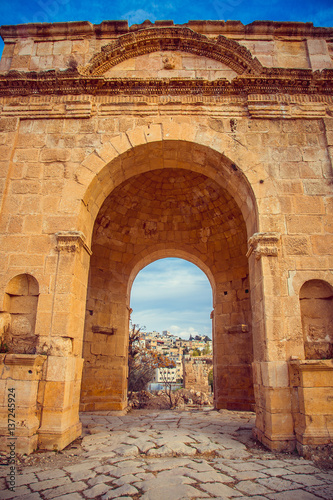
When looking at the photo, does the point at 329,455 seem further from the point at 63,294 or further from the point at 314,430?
the point at 63,294

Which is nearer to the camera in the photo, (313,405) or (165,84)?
(313,405)

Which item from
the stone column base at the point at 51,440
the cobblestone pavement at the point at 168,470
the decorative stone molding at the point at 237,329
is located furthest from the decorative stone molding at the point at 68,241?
the decorative stone molding at the point at 237,329

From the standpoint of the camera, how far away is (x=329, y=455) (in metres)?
3.67

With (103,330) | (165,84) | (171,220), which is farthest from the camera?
(171,220)

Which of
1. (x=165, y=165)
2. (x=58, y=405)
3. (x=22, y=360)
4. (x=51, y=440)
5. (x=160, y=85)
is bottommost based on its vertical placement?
(x=51, y=440)

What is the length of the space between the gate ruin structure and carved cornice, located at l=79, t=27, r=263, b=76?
0.02 m

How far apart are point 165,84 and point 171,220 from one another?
4117 mm

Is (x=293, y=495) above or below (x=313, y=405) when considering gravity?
below

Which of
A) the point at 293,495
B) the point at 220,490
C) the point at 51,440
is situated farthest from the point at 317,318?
the point at 51,440

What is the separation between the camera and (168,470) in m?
3.23

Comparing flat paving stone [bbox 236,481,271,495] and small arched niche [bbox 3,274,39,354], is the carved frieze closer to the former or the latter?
small arched niche [bbox 3,274,39,354]

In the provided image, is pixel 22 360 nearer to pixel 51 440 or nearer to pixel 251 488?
pixel 51 440

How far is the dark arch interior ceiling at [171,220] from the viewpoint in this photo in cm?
848

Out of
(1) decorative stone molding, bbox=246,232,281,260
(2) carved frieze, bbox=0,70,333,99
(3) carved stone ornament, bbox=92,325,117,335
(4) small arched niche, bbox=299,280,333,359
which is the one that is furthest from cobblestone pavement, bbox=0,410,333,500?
(2) carved frieze, bbox=0,70,333,99
